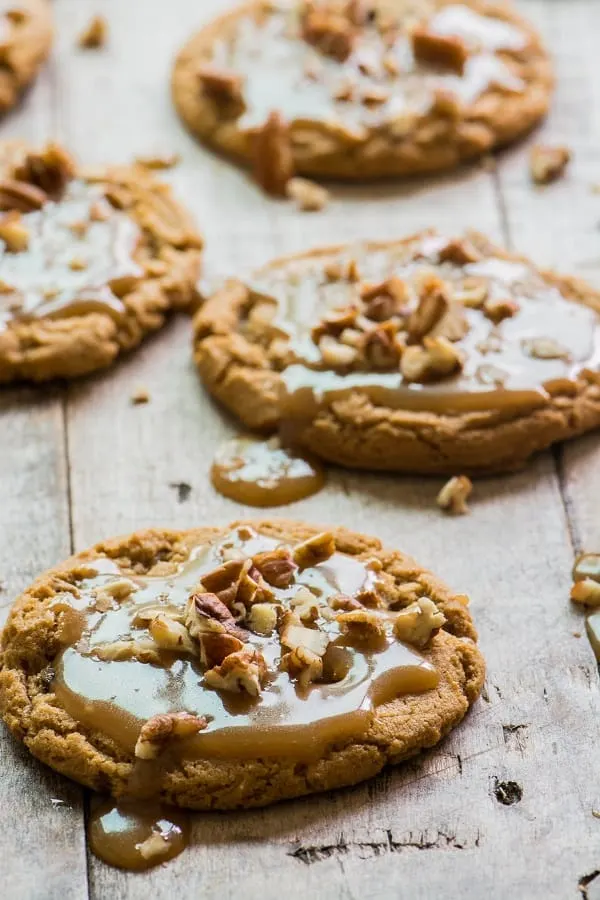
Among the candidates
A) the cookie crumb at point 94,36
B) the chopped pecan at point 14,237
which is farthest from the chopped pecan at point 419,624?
the cookie crumb at point 94,36

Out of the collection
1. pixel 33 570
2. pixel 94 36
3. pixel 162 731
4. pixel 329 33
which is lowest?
pixel 33 570

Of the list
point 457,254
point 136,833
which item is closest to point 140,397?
point 457,254

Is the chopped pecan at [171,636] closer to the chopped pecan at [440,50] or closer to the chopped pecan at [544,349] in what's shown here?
the chopped pecan at [544,349]

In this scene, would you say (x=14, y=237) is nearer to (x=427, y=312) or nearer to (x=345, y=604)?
(x=427, y=312)

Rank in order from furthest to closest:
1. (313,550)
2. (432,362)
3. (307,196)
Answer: (307,196) < (432,362) < (313,550)

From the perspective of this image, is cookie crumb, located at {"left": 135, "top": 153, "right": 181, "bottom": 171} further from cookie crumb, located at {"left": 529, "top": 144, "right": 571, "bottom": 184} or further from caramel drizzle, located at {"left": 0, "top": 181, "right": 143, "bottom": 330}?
cookie crumb, located at {"left": 529, "top": 144, "right": 571, "bottom": 184}

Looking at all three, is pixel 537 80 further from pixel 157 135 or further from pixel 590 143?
pixel 157 135

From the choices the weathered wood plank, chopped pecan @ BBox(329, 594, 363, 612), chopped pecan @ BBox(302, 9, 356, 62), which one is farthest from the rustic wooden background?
chopped pecan @ BBox(302, 9, 356, 62)
